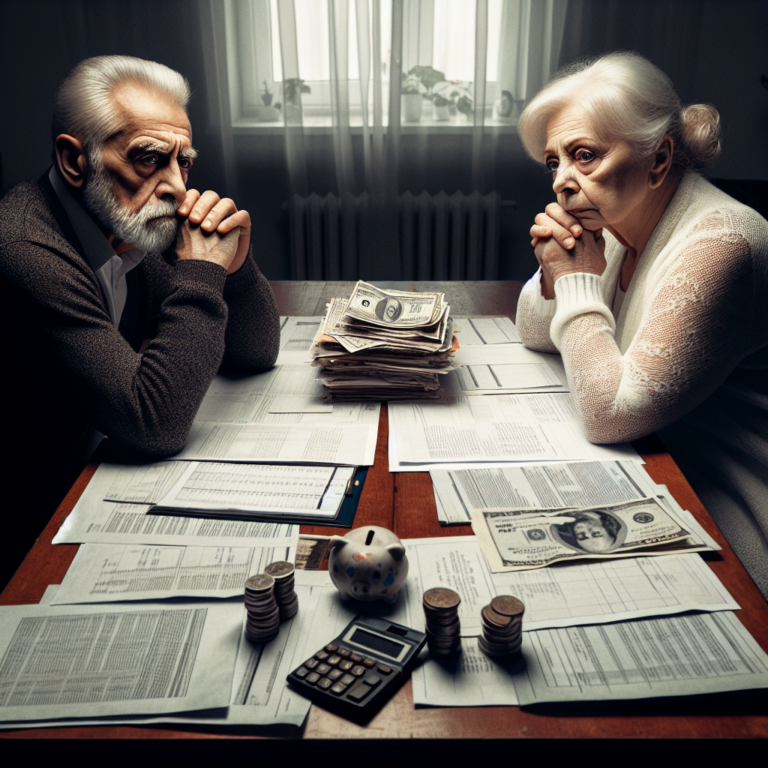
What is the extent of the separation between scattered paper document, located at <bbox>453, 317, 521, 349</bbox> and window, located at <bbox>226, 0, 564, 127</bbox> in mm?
1381

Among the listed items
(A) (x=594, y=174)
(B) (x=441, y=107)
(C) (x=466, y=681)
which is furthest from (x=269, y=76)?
(C) (x=466, y=681)

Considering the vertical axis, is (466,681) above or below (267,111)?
below

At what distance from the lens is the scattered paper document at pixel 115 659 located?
24.0 inches

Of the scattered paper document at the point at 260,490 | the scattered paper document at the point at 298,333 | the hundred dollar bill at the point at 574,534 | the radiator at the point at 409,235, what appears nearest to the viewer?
the hundred dollar bill at the point at 574,534

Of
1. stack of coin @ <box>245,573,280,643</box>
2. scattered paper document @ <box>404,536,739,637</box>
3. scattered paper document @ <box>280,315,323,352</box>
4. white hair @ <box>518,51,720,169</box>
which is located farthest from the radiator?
stack of coin @ <box>245,573,280,643</box>

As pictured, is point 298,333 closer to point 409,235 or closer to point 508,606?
point 508,606

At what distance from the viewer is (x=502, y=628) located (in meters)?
0.63

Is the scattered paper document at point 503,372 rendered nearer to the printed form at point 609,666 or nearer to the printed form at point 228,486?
the printed form at point 228,486

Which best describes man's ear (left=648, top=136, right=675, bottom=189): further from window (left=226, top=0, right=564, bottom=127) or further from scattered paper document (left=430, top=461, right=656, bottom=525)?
window (left=226, top=0, right=564, bottom=127)

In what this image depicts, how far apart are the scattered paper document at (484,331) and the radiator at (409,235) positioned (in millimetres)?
1257

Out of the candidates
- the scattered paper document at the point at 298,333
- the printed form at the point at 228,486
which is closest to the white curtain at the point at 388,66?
the scattered paper document at the point at 298,333

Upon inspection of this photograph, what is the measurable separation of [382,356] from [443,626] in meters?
0.69

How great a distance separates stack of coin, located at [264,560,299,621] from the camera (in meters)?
0.70
